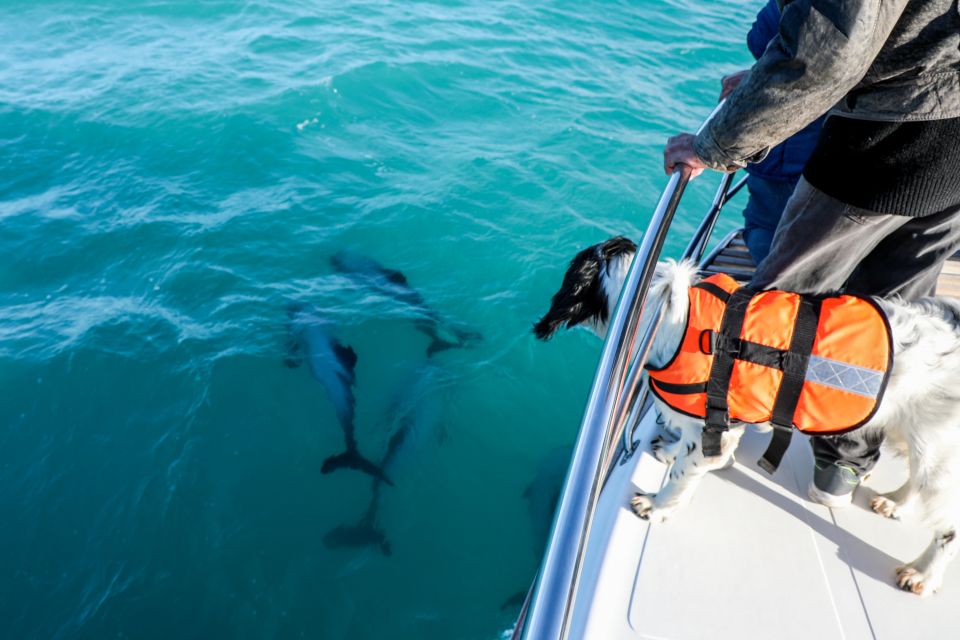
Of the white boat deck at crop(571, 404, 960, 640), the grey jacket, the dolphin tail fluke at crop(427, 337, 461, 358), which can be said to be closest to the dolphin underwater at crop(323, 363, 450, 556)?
the dolphin tail fluke at crop(427, 337, 461, 358)

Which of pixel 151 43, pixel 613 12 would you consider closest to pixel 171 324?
pixel 151 43

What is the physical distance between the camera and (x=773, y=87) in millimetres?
1818

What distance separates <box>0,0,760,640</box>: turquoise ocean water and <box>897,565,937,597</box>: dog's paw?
7.65 feet

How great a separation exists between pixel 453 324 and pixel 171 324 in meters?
2.88

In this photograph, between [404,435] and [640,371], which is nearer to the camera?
[640,371]

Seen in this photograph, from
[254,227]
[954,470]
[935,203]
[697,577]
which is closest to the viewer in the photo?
[935,203]

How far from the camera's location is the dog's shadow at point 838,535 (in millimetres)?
2574

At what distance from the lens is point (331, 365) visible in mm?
5797

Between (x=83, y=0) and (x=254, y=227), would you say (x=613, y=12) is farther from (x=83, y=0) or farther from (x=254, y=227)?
(x=83, y=0)

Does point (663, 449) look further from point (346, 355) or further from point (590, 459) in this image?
point (346, 355)

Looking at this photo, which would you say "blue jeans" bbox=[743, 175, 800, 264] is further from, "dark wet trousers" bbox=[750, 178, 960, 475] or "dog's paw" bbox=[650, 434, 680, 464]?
"dog's paw" bbox=[650, 434, 680, 464]

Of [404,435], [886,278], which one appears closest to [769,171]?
[886,278]

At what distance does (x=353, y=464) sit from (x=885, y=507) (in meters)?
3.63

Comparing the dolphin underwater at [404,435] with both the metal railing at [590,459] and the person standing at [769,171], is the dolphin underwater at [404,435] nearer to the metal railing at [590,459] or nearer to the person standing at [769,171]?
the metal railing at [590,459]
